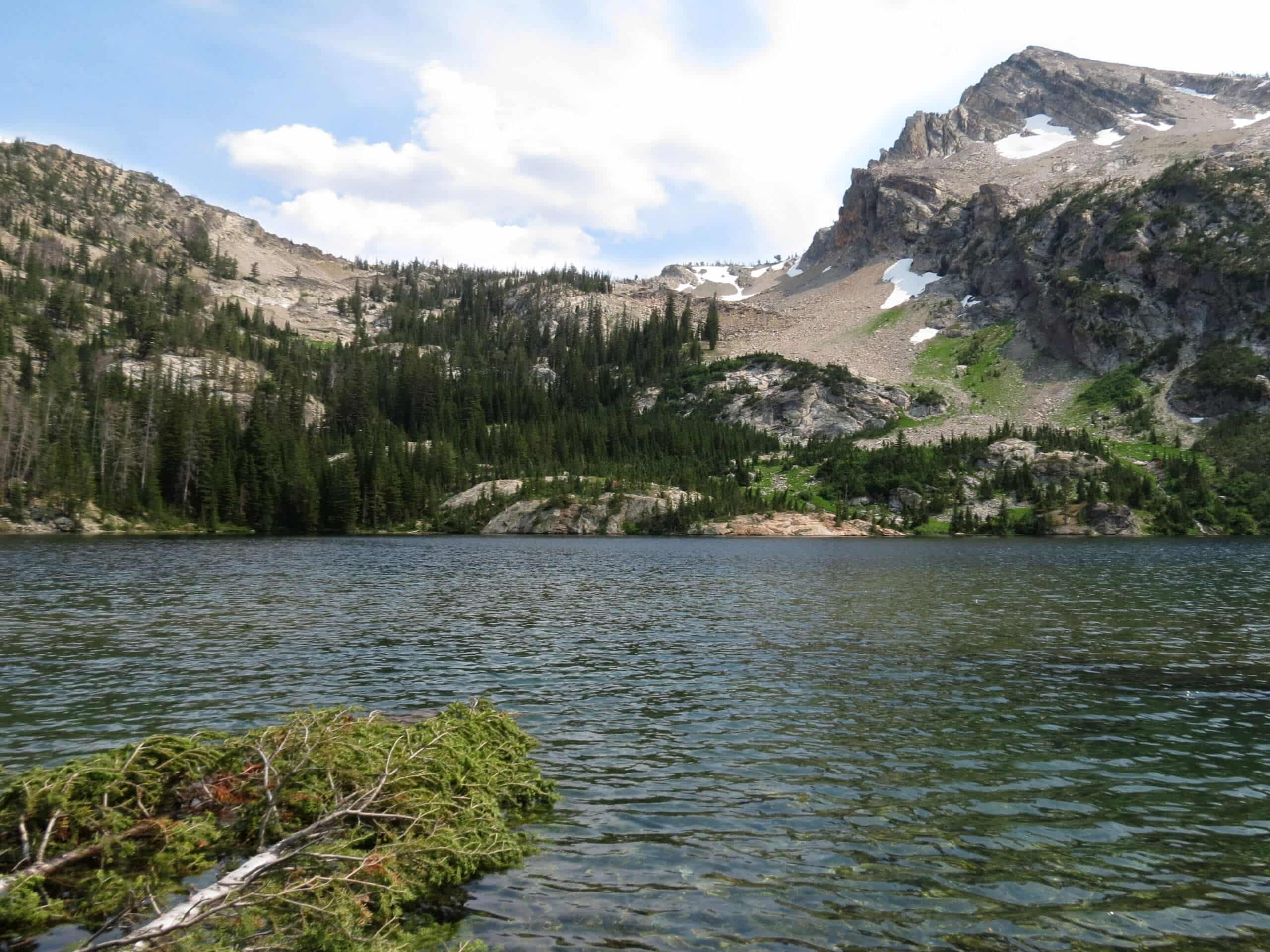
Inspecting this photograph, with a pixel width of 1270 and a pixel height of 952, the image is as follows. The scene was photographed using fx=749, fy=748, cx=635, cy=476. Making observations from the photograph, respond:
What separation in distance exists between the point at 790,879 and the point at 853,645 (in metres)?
24.0

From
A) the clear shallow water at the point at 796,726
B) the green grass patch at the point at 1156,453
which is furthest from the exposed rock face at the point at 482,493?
the green grass patch at the point at 1156,453

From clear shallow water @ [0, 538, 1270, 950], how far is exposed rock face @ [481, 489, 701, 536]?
355ft

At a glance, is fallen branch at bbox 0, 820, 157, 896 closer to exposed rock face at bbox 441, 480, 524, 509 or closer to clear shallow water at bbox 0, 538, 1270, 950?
clear shallow water at bbox 0, 538, 1270, 950

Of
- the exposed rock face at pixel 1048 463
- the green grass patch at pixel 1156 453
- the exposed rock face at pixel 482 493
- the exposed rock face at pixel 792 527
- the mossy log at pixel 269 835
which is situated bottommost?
the mossy log at pixel 269 835

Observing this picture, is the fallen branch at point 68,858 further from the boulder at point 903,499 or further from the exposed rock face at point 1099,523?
the boulder at point 903,499

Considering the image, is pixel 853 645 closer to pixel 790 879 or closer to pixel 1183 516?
pixel 790 879

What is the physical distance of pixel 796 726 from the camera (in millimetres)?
22766

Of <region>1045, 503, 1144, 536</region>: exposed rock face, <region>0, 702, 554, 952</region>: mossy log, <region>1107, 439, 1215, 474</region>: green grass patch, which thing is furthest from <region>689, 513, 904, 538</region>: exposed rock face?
<region>0, 702, 554, 952</region>: mossy log

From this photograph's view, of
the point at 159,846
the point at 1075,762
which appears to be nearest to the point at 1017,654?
the point at 1075,762

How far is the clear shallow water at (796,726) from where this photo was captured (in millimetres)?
12336

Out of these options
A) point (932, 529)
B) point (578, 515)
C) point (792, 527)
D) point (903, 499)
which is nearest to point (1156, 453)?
point (903, 499)

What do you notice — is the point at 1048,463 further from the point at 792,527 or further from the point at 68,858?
the point at 68,858

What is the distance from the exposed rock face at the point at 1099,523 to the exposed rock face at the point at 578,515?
78.8 meters

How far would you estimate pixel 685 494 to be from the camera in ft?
595
